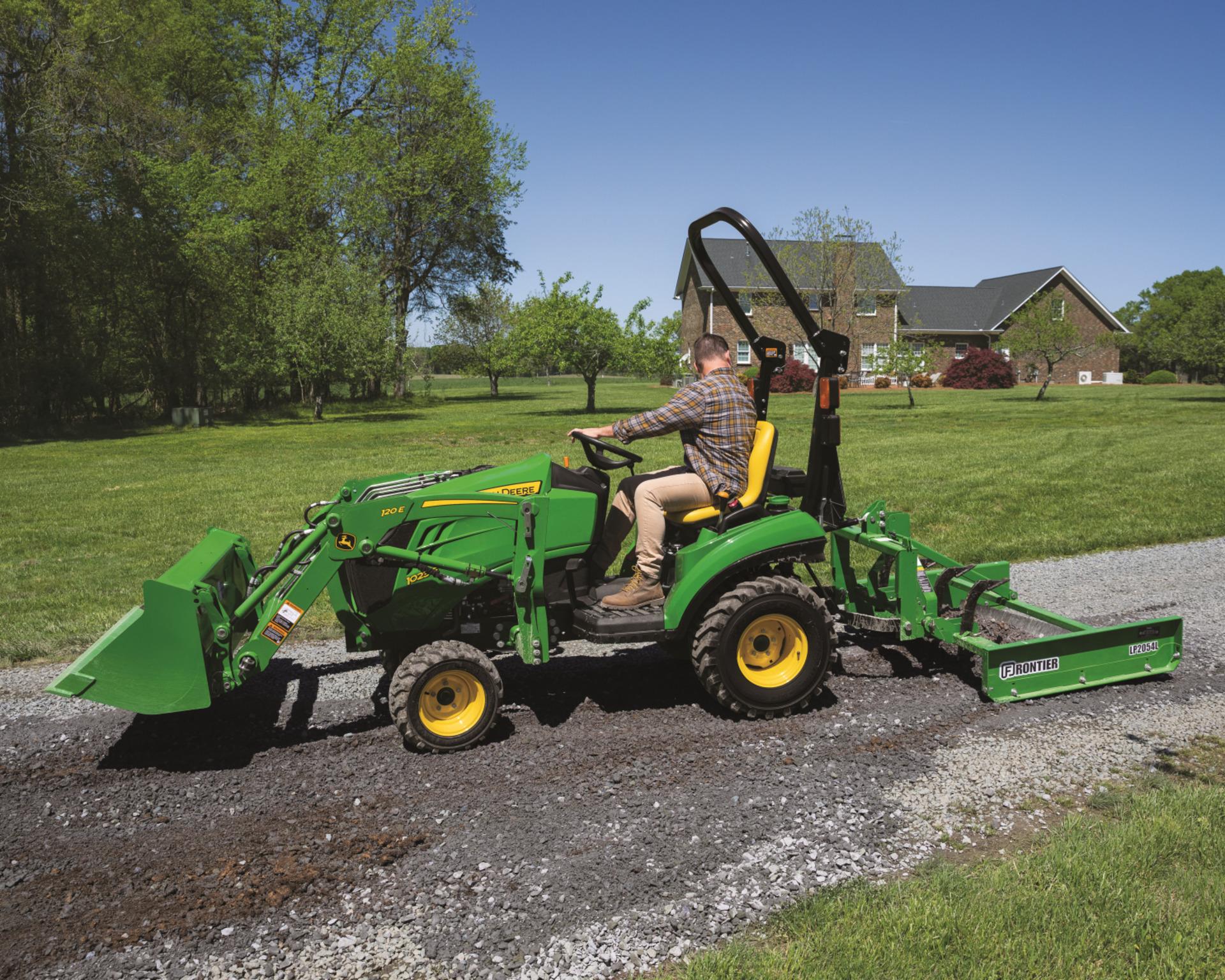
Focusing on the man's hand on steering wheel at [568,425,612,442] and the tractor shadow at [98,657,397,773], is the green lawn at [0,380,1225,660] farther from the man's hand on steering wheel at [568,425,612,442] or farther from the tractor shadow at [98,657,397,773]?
the man's hand on steering wheel at [568,425,612,442]

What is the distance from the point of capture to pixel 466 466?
61.2 feet

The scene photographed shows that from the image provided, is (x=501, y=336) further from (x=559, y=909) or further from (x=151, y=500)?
(x=559, y=909)

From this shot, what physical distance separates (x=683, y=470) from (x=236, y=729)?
113 inches

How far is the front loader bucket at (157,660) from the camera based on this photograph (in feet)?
14.0

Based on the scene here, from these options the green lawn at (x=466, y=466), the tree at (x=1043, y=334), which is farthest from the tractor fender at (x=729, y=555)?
the tree at (x=1043, y=334)

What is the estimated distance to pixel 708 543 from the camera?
5.15 metres

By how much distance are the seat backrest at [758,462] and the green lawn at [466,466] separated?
374 cm

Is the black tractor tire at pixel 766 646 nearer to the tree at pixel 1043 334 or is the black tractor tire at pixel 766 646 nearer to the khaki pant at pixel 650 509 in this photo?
the khaki pant at pixel 650 509

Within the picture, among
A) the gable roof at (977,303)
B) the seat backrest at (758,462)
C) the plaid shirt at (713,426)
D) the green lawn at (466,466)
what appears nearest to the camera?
the plaid shirt at (713,426)

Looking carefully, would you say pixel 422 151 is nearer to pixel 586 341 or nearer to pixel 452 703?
pixel 586 341

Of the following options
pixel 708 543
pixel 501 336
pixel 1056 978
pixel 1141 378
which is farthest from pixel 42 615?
pixel 1141 378

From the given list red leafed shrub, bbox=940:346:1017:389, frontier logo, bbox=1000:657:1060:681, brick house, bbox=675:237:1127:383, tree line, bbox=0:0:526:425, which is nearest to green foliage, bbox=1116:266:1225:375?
brick house, bbox=675:237:1127:383

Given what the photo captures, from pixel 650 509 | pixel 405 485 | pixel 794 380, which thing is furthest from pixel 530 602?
pixel 794 380

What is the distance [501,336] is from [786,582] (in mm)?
34722
